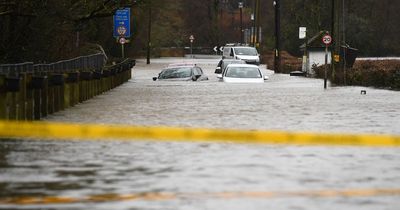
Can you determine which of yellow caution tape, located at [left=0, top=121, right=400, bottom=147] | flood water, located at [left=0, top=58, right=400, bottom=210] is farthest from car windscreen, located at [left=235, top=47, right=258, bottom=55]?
yellow caution tape, located at [left=0, top=121, right=400, bottom=147]

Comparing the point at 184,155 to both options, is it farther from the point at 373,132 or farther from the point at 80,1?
the point at 80,1

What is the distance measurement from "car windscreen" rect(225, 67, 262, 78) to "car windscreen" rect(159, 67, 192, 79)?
2.33 m

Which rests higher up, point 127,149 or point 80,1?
point 80,1

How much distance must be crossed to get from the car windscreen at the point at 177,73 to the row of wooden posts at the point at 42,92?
13146 millimetres

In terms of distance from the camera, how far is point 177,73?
45.6 meters

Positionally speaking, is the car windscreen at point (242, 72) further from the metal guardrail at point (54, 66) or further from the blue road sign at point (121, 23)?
the blue road sign at point (121, 23)

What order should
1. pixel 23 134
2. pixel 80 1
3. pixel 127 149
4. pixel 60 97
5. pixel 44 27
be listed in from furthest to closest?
pixel 80 1, pixel 44 27, pixel 60 97, pixel 23 134, pixel 127 149

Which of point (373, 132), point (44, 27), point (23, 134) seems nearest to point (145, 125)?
point (23, 134)

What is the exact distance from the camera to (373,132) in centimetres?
1652

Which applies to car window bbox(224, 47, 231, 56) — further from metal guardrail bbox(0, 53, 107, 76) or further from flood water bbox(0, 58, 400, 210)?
flood water bbox(0, 58, 400, 210)

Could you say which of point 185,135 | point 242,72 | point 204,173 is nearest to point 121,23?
point 242,72

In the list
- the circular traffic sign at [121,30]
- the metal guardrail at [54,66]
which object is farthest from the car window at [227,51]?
the metal guardrail at [54,66]

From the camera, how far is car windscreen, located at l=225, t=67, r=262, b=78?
4303 centimetres

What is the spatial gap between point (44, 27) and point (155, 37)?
68.2 meters
